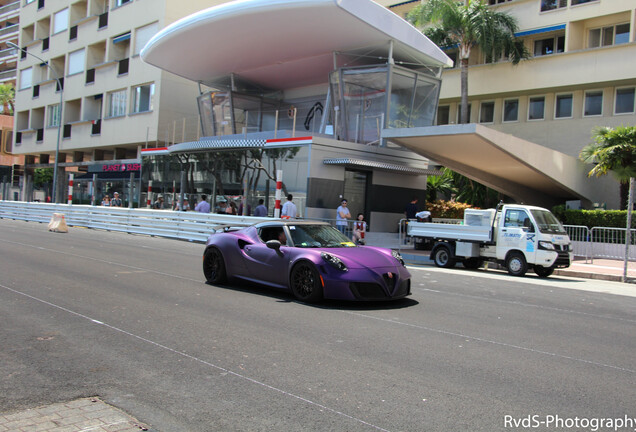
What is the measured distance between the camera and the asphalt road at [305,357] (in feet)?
13.8

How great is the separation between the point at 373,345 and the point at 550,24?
99.7ft

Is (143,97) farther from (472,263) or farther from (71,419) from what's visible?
(71,419)

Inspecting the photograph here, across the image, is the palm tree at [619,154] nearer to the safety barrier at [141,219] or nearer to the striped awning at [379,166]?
the striped awning at [379,166]

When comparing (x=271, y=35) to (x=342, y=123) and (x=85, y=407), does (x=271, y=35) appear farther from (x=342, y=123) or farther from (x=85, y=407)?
(x=85, y=407)

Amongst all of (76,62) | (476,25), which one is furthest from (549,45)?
(76,62)

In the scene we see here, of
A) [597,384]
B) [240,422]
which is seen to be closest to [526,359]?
[597,384]

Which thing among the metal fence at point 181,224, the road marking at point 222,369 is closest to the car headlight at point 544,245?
the metal fence at point 181,224

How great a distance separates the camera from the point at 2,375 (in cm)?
474

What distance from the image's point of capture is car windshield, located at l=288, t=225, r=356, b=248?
29.6 ft

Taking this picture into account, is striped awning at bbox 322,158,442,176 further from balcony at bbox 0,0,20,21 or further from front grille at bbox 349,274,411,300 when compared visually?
balcony at bbox 0,0,20,21

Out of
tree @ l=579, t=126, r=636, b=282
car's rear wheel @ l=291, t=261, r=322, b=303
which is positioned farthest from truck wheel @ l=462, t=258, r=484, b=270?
car's rear wheel @ l=291, t=261, r=322, b=303

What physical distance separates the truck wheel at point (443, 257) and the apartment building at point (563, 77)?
12537 mm

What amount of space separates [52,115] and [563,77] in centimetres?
4289

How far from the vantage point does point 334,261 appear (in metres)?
8.20
